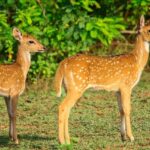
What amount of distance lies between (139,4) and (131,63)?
4.68 metres

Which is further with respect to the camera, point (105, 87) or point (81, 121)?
point (81, 121)

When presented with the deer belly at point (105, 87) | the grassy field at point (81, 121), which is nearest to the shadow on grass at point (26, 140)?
the grassy field at point (81, 121)

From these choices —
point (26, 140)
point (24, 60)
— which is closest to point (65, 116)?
point (26, 140)

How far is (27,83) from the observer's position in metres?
14.9

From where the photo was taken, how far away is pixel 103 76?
398 inches

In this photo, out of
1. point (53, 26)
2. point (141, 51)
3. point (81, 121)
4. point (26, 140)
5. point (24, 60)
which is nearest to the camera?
point (26, 140)

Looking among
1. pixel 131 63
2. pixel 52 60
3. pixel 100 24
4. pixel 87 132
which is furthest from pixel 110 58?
pixel 52 60

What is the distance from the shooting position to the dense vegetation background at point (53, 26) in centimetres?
1413

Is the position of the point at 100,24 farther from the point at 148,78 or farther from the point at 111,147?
the point at 111,147

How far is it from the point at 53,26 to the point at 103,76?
15.3ft

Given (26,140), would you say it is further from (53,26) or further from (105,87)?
(53,26)

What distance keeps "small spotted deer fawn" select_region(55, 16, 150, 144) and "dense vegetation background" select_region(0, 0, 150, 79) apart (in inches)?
137

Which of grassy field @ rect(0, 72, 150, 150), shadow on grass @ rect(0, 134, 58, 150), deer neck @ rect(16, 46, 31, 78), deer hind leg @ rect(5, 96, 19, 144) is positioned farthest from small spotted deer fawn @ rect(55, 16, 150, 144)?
deer neck @ rect(16, 46, 31, 78)

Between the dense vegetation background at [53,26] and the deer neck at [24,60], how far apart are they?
9.45 feet
